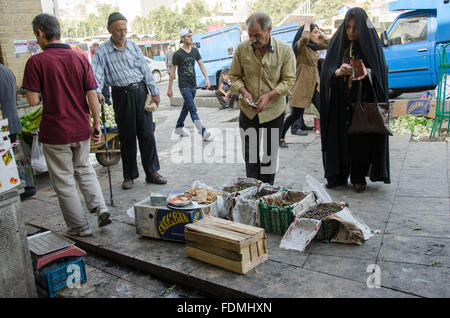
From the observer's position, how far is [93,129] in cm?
394

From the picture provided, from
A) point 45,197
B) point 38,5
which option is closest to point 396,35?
point 38,5

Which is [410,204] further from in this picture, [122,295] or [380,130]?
[122,295]

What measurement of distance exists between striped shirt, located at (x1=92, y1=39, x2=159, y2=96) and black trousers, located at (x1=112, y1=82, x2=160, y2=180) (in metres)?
0.13

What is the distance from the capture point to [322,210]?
11.7 ft

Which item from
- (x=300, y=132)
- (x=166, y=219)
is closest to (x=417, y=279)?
(x=166, y=219)

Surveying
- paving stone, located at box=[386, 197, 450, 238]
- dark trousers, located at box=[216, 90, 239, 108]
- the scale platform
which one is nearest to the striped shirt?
the scale platform

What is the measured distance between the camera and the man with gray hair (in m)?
4.11

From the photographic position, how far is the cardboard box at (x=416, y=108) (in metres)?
7.82

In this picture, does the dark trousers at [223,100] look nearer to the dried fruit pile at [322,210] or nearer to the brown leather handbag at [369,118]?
the brown leather handbag at [369,118]

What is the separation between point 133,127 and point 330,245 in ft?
9.64

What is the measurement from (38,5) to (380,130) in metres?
5.68

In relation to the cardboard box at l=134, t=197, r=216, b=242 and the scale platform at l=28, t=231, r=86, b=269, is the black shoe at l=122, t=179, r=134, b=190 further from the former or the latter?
the scale platform at l=28, t=231, r=86, b=269

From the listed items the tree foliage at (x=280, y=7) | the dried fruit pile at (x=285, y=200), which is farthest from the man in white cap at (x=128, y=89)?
the tree foliage at (x=280, y=7)

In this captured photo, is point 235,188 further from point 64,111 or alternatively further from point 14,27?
point 14,27
